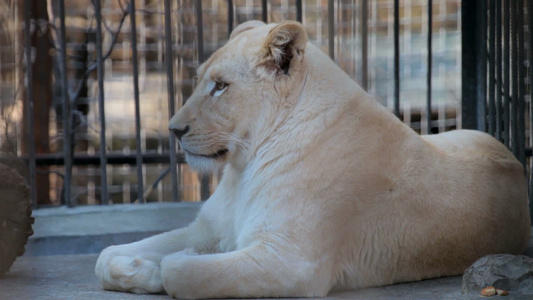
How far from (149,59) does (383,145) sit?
12.3 feet

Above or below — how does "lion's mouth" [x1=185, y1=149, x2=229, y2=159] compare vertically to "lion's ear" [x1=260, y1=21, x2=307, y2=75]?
below

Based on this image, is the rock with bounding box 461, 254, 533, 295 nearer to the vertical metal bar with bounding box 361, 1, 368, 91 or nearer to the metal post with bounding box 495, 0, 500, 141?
the vertical metal bar with bounding box 361, 1, 368, 91

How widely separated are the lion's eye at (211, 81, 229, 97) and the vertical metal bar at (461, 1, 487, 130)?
206cm

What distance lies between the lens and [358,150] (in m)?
2.87

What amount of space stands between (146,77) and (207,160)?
3572 millimetres

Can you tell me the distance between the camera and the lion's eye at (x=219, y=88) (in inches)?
114

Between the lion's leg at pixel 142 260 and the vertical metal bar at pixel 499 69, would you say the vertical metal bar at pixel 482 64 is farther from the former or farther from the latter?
the lion's leg at pixel 142 260

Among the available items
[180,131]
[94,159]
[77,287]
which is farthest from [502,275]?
[94,159]

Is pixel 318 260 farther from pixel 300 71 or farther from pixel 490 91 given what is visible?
pixel 490 91

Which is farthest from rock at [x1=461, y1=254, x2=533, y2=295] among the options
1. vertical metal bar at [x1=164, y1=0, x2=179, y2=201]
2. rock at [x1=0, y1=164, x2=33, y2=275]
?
vertical metal bar at [x1=164, y1=0, x2=179, y2=201]

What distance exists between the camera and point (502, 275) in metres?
2.65

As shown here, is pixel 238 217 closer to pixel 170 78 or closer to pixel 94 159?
pixel 170 78

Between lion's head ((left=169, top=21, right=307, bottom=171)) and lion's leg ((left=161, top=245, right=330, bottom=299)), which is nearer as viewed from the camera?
lion's leg ((left=161, top=245, right=330, bottom=299))

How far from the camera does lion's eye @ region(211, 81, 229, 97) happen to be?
2.89 meters
